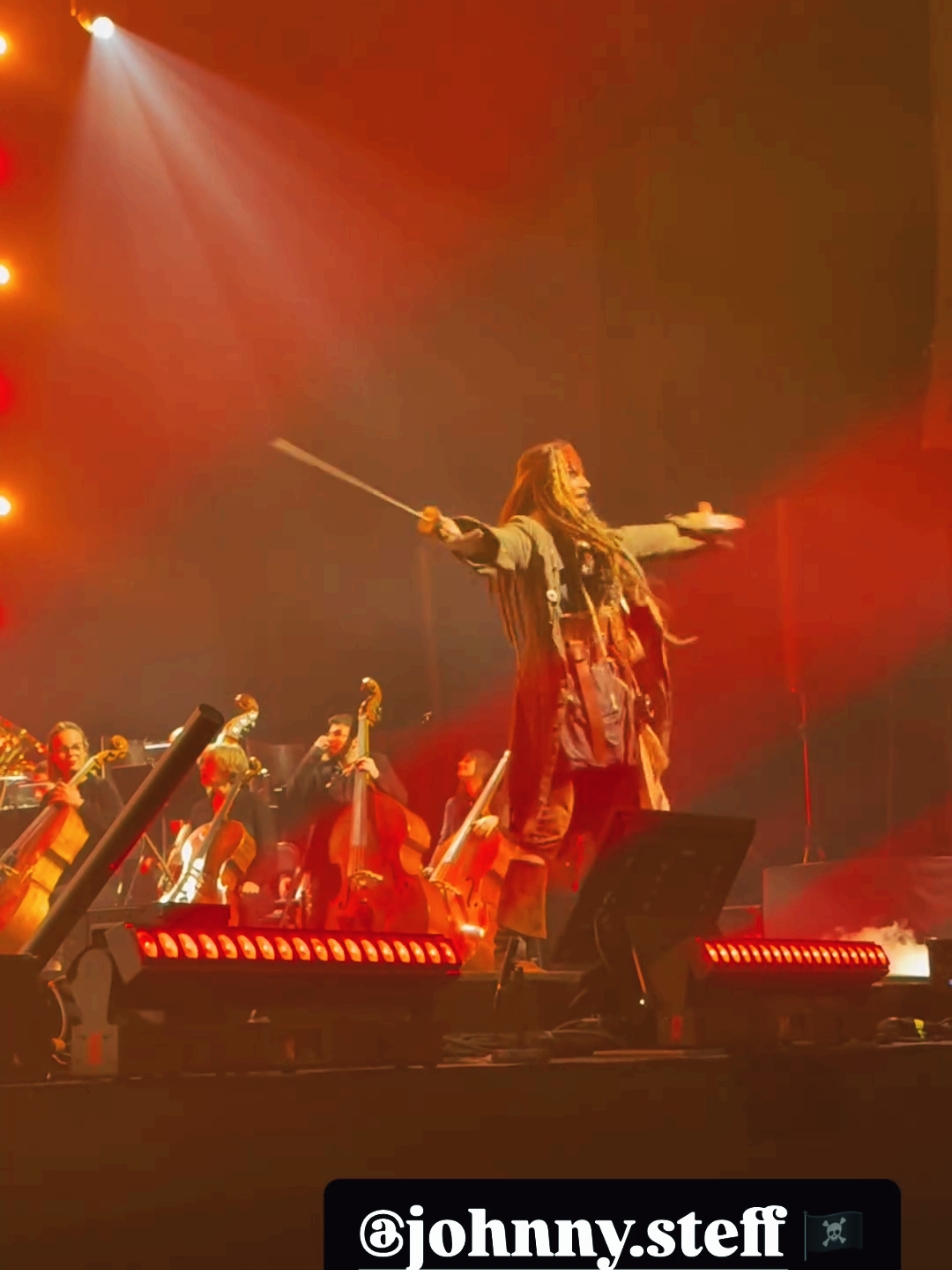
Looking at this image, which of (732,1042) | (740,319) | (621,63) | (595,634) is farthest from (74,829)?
(621,63)

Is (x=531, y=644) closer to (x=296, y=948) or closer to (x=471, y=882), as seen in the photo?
(x=471, y=882)

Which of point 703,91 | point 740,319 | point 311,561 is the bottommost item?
point 311,561

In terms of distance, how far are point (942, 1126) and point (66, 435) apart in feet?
22.2

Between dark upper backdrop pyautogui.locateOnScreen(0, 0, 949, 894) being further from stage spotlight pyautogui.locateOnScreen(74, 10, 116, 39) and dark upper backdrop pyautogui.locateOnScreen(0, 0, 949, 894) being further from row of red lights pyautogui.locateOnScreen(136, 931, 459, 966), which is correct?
row of red lights pyautogui.locateOnScreen(136, 931, 459, 966)

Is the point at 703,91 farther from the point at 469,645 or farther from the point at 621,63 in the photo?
the point at 469,645

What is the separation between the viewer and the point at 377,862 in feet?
24.9

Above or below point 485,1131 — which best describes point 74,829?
above

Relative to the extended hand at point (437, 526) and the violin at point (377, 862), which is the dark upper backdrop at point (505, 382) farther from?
the extended hand at point (437, 526)

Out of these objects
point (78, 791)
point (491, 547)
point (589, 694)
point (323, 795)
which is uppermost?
point (491, 547)

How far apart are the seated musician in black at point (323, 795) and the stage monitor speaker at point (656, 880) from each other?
339 centimetres

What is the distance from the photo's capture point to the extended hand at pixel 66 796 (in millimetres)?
7051

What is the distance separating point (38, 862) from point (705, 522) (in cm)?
407

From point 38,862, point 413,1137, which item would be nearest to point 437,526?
point 38,862

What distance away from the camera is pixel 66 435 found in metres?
9.28
